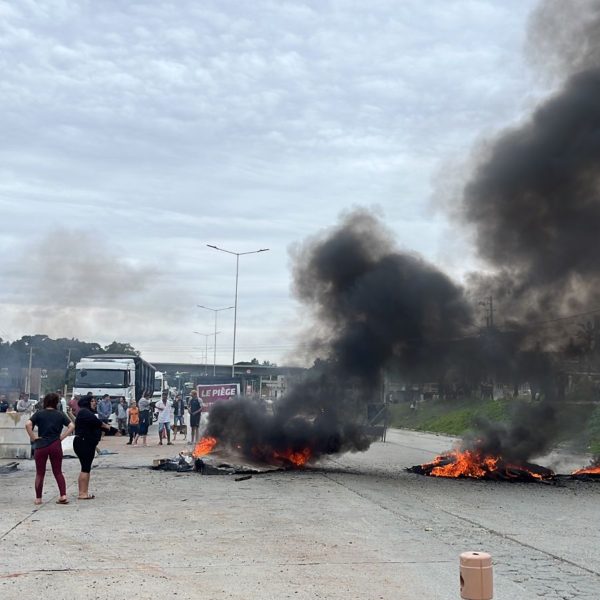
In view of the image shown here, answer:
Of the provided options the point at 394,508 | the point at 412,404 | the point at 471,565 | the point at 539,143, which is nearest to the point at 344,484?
the point at 394,508

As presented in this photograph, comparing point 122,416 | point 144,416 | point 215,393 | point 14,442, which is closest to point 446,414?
point 122,416

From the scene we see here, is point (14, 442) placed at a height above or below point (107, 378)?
below

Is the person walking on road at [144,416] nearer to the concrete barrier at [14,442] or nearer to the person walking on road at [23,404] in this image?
the person walking on road at [23,404]

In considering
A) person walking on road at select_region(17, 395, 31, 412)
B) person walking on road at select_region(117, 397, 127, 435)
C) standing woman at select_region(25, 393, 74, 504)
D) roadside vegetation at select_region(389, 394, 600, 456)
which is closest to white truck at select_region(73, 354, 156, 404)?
person walking on road at select_region(117, 397, 127, 435)

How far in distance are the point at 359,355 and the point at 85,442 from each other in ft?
21.9

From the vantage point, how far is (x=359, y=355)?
622 inches

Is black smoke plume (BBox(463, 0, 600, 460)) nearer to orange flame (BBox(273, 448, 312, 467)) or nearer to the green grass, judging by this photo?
orange flame (BBox(273, 448, 312, 467))

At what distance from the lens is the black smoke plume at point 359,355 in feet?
51.2

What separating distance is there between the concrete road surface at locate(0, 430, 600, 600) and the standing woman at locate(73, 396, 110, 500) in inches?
13.8

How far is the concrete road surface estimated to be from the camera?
18.8 feet

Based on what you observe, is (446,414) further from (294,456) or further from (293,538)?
(293,538)

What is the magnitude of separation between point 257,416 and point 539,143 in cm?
811

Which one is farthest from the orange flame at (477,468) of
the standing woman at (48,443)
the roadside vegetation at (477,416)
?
the standing woman at (48,443)

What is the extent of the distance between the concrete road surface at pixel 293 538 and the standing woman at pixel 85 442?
1.15 ft
